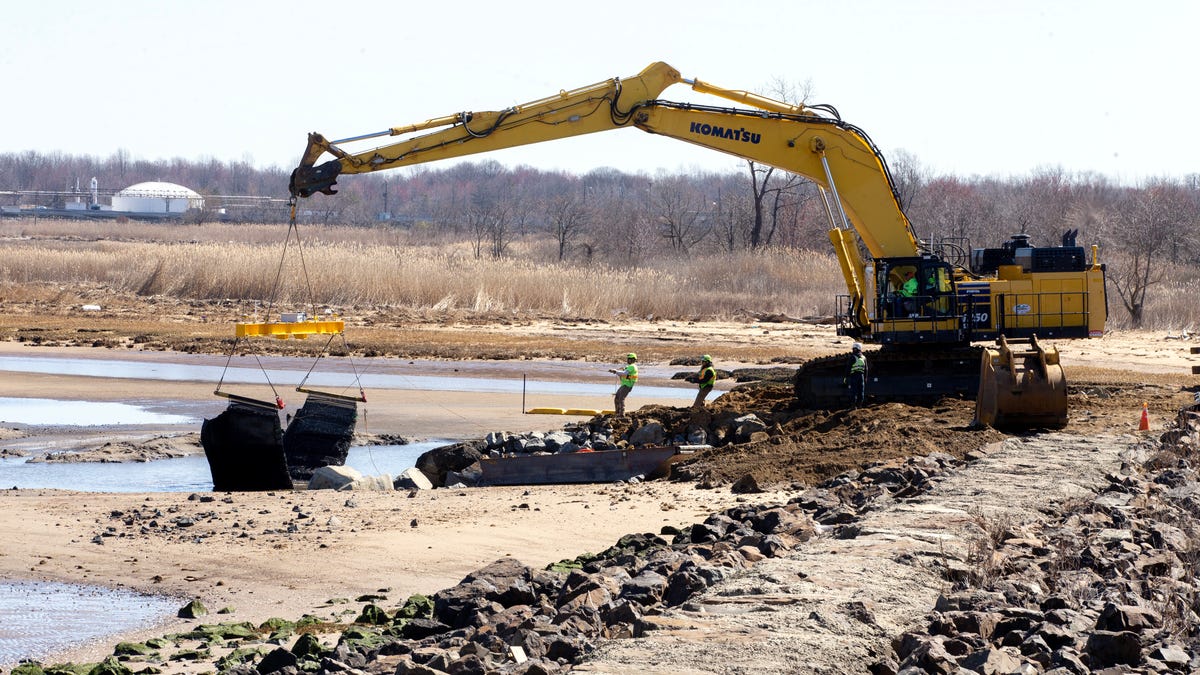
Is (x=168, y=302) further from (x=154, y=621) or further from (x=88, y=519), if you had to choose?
(x=154, y=621)

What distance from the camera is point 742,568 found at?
9812mm

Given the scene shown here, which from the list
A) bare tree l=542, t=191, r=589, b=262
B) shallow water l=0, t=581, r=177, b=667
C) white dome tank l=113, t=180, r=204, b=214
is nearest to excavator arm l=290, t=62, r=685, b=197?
shallow water l=0, t=581, r=177, b=667

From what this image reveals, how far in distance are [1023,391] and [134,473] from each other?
463 inches

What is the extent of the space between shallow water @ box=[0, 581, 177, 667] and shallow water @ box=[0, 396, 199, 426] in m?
12.5

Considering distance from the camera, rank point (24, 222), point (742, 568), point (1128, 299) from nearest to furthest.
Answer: point (742, 568) < point (1128, 299) < point (24, 222)

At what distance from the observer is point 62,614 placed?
10617 mm

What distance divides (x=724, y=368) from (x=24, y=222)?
8717 centimetres

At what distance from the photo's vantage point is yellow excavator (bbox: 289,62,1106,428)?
2117cm

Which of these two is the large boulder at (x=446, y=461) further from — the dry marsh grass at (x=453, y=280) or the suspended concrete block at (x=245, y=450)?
the dry marsh grass at (x=453, y=280)

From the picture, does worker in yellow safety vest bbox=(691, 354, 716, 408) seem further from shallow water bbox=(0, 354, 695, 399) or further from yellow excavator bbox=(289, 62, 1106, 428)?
shallow water bbox=(0, 354, 695, 399)

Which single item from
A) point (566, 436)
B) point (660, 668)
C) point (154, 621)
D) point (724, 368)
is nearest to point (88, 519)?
point (154, 621)

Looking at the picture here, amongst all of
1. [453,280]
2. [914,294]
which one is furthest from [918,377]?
[453,280]

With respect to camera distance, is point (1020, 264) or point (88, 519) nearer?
point (88, 519)

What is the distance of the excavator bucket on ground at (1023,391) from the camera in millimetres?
17781
